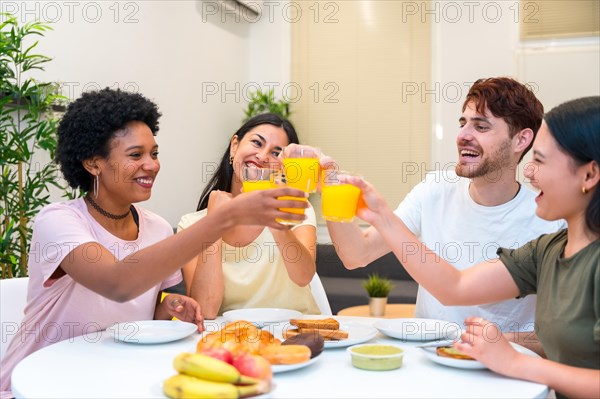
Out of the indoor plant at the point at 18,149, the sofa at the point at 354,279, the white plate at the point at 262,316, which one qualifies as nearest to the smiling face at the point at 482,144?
the white plate at the point at 262,316

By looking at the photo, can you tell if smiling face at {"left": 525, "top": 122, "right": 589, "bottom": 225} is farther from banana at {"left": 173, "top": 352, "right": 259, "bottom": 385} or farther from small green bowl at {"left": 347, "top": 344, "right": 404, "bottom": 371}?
banana at {"left": 173, "top": 352, "right": 259, "bottom": 385}

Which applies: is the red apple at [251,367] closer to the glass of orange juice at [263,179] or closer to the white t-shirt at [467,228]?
the glass of orange juice at [263,179]

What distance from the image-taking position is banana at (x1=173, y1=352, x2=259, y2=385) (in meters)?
1.15

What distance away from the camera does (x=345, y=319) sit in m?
2.01

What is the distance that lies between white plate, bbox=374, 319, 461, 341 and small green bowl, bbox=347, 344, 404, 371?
247 mm

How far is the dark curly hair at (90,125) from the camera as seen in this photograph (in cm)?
209

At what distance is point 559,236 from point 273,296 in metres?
1.12

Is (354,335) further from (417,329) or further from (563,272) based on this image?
(563,272)

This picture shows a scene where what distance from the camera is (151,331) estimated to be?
1793mm

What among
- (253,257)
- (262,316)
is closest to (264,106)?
(253,257)

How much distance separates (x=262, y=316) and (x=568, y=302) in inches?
34.5

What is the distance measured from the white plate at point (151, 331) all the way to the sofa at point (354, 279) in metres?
3.40

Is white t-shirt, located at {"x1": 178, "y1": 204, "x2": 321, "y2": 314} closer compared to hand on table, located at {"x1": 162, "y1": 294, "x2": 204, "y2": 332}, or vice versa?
hand on table, located at {"x1": 162, "y1": 294, "x2": 204, "y2": 332}

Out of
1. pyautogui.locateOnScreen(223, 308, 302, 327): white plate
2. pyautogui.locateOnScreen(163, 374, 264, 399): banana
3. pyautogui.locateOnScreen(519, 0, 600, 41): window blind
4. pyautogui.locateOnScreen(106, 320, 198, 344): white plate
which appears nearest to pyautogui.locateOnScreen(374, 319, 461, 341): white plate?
pyautogui.locateOnScreen(223, 308, 302, 327): white plate
